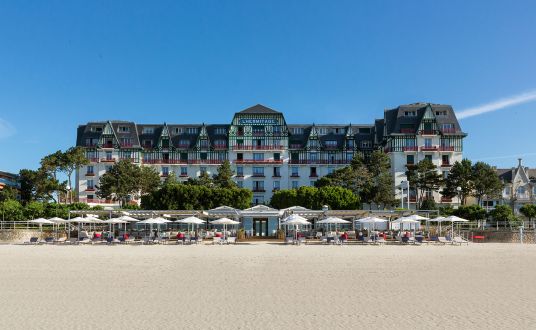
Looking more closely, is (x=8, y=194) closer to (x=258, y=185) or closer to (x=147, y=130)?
(x=147, y=130)

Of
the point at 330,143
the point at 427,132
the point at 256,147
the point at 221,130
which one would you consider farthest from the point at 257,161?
the point at 427,132

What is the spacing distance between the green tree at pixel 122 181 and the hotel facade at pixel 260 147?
8207mm

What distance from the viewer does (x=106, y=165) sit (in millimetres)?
73750

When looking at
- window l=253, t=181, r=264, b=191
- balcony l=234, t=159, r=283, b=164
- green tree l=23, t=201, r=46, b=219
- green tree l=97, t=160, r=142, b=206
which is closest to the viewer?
Result: green tree l=23, t=201, r=46, b=219

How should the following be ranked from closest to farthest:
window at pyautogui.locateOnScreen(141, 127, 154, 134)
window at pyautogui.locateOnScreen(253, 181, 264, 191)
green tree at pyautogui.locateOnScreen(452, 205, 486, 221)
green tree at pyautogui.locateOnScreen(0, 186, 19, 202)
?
green tree at pyautogui.locateOnScreen(452, 205, 486, 221) → green tree at pyautogui.locateOnScreen(0, 186, 19, 202) → window at pyautogui.locateOnScreen(253, 181, 264, 191) → window at pyautogui.locateOnScreen(141, 127, 154, 134)

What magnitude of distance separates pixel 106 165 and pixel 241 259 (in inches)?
2111

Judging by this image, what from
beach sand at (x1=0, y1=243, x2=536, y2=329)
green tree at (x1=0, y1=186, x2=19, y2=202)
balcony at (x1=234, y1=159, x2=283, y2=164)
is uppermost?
balcony at (x1=234, y1=159, x2=283, y2=164)

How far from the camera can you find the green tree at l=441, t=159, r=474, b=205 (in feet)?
208

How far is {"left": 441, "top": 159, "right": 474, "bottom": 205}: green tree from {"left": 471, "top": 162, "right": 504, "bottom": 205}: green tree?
0.59 m

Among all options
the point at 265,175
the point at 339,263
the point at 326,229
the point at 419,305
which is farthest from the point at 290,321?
the point at 265,175

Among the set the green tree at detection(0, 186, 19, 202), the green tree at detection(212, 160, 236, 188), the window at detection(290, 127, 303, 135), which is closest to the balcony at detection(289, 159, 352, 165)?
the window at detection(290, 127, 303, 135)

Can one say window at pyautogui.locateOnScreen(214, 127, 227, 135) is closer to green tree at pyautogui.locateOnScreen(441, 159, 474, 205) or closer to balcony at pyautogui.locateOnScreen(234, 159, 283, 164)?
balcony at pyautogui.locateOnScreen(234, 159, 283, 164)

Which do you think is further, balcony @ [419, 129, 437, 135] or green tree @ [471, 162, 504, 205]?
balcony @ [419, 129, 437, 135]

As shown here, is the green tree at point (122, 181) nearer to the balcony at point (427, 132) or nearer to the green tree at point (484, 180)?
the balcony at point (427, 132)
